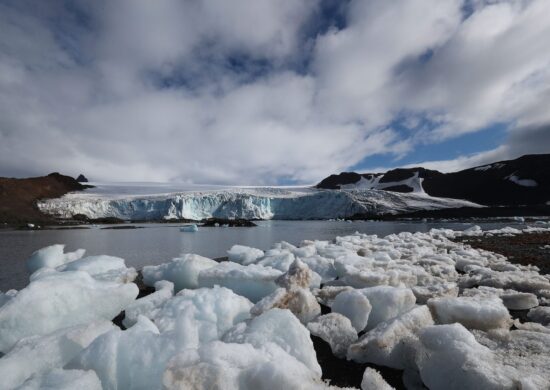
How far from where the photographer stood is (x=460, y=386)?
1483 millimetres

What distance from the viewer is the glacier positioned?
3703cm

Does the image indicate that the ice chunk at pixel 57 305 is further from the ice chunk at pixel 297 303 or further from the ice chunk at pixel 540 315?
the ice chunk at pixel 540 315

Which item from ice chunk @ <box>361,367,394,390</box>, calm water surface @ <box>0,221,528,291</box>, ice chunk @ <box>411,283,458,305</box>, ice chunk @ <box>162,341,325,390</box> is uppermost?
ice chunk @ <box>162,341,325,390</box>

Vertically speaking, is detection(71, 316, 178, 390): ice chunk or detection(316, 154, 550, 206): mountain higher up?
detection(316, 154, 550, 206): mountain

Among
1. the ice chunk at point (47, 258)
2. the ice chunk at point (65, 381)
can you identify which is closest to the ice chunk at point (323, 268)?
the ice chunk at point (65, 381)

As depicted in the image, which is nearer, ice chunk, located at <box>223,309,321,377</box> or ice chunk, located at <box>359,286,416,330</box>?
ice chunk, located at <box>223,309,321,377</box>

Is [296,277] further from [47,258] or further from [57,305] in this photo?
[47,258]

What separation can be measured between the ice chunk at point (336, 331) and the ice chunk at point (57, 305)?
5.46 feet

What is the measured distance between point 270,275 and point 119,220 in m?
36.5

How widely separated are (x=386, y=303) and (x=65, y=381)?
6.55 ft

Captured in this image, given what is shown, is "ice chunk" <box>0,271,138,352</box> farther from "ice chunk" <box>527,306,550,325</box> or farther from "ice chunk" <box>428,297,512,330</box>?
"ice chunk" <box>527,306,550,325</box>

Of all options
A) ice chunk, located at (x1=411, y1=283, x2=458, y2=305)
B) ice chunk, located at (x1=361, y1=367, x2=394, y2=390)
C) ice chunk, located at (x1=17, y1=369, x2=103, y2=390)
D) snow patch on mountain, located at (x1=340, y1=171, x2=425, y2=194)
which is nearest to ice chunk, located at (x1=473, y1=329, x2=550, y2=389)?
ice chunk, located at (x1=361, y1=367, x2=394, y2=390)

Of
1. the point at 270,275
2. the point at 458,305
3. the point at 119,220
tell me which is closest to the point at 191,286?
the point at 270,275

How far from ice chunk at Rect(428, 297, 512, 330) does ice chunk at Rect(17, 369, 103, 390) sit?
2.03 meters
